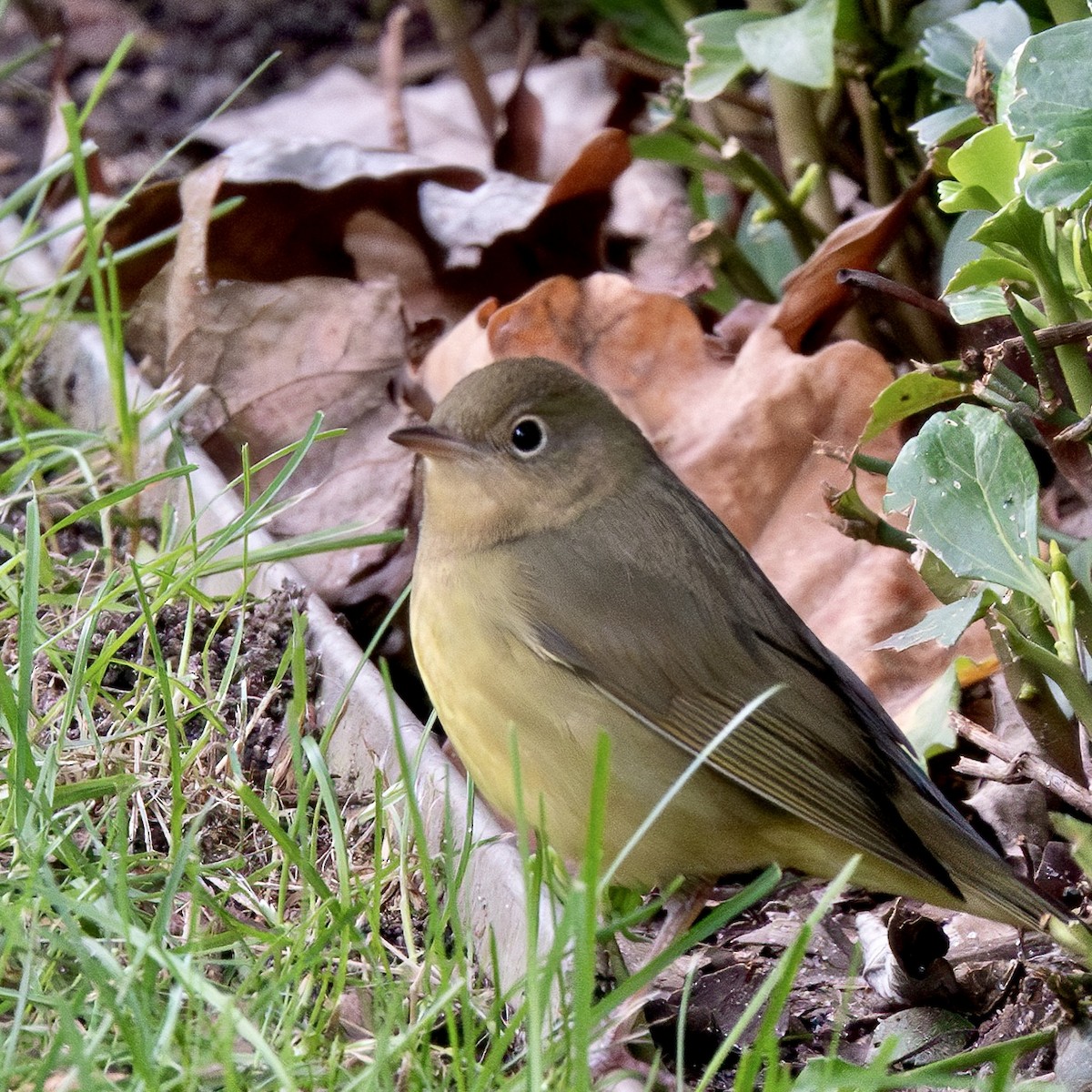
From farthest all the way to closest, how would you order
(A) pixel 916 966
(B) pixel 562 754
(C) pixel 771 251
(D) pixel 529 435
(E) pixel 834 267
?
1. (C) pixel 771 251
2. (E) pixel 834 267
3. (D) pixel 529 435
4. (B) pixel 562 754
5. (A) pixel 916 966

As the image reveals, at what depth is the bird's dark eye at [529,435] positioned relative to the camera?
3.40m

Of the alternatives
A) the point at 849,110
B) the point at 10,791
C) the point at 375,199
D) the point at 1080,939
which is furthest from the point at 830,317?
the point at 10,791

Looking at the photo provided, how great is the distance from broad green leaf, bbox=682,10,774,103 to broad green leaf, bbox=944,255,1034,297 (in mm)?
1315

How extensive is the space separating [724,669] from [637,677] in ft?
0.61

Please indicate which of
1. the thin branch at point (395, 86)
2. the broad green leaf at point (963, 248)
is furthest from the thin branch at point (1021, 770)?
the thin branch at point (395, 86)

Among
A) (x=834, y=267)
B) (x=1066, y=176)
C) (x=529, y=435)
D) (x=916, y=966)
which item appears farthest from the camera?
(x=834, y=267)

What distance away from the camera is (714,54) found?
4.05 m

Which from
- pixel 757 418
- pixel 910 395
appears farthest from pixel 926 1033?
pixel 757 418

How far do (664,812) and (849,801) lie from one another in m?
0.35

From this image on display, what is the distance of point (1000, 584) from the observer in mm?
2631

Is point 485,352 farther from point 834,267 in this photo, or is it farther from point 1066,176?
point 1066,176

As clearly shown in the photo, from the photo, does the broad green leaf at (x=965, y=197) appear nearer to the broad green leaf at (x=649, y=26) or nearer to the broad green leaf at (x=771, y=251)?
Answer: the broad green leaf at (x=771, y=251)

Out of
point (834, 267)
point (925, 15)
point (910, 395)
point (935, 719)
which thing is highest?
point (925, 15)

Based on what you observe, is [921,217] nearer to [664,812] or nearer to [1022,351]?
[1022,351]
